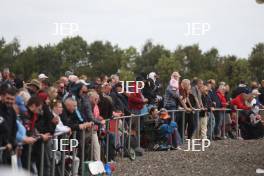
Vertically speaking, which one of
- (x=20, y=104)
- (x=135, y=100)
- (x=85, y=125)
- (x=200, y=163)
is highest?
(x=20, y=104)

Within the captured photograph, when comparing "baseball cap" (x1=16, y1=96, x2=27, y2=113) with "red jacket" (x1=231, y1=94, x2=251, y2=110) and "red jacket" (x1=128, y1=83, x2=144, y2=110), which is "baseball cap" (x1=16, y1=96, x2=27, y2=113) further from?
"red jacket" (x1=231, y1=94, x2=251, y2=110)

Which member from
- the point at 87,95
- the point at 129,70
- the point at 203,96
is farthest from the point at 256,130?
the point at 129,70

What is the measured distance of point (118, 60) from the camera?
114 metres

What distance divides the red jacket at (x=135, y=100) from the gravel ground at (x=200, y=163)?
129 centimetres

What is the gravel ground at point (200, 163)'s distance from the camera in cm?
2198

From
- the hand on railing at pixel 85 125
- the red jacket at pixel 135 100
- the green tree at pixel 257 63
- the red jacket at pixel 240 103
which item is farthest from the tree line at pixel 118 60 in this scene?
the hand on railing at pixel 85 125

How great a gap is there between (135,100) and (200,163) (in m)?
2.57

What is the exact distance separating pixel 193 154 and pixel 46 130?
9965mm

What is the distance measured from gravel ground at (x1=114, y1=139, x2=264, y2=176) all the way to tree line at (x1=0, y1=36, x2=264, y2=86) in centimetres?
6604

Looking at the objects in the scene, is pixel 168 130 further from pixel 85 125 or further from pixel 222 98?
pixel 85 125

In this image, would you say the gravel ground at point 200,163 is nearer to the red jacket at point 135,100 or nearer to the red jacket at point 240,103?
the red jacket at point 135,100

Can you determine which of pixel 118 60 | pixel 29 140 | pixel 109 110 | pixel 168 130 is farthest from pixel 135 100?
pixel 118 60

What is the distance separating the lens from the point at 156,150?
2566cm

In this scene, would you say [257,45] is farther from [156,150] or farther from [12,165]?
[12,165]
